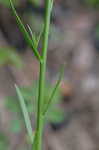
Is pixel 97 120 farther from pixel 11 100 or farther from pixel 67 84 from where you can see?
pixel 11 100

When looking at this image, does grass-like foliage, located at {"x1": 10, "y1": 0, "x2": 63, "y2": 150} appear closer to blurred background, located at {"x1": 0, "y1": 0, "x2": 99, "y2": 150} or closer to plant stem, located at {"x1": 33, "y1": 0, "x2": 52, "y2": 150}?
plant stem, located at {"x1": 33, "y1": 0, "x2": 52, "y2": 150}

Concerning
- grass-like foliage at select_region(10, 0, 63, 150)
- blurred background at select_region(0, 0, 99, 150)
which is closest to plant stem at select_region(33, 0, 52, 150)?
grass-like foliage at select_region(10, 0, 63, 150)

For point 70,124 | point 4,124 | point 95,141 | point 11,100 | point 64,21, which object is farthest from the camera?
point 64,21

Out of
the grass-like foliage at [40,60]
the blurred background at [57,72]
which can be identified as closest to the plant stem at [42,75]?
the grass-like foliage at [40,60]

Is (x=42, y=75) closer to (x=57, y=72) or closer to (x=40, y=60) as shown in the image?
(x=40, y=60)

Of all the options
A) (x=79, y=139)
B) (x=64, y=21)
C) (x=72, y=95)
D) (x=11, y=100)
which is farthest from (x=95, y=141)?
(x=64, y=21)

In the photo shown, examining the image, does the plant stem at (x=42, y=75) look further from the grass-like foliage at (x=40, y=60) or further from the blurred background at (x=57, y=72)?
the blurred background at (x=57, y=72)

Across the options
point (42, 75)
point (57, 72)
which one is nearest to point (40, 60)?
point (42, 75)

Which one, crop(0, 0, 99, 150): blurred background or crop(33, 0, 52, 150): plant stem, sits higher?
crop(33, 0, 52, 150): plant stem
